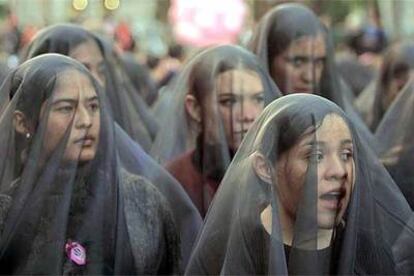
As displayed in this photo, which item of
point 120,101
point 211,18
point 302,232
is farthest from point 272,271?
point 211,18

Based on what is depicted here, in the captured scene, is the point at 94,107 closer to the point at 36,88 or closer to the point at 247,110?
the point at 36,88

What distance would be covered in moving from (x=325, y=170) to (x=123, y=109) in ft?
9.48

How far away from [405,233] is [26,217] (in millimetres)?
1248

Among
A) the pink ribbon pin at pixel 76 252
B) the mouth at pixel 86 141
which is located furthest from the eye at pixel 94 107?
the pink ribbon pin at pixel 76 252

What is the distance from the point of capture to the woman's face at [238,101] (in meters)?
5.21

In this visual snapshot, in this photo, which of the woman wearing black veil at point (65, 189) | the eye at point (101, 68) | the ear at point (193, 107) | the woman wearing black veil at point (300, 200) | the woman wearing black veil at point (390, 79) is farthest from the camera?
the woman wearing black veil at point (390, 79)

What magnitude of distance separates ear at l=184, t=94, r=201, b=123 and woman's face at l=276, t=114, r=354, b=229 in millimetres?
1789

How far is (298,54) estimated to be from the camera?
19.9ft

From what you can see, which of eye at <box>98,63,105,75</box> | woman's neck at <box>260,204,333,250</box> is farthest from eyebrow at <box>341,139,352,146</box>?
eye at <box>98,63,105,75</box>

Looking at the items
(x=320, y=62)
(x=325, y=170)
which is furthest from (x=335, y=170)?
(x=320, y=62)

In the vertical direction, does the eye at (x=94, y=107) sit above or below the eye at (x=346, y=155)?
below

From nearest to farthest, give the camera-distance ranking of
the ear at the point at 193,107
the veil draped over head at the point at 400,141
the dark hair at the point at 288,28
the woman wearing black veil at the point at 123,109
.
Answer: the woman wearing black veil at the point at 123,109, the veil draped over head at the point at 400,141, the ear at the point at 193,107, the dark hair at the point at 288,28

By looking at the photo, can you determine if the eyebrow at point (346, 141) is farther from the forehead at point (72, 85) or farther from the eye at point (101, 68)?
the eye at point (101, 68)

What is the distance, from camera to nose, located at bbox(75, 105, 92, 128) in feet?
14.2
